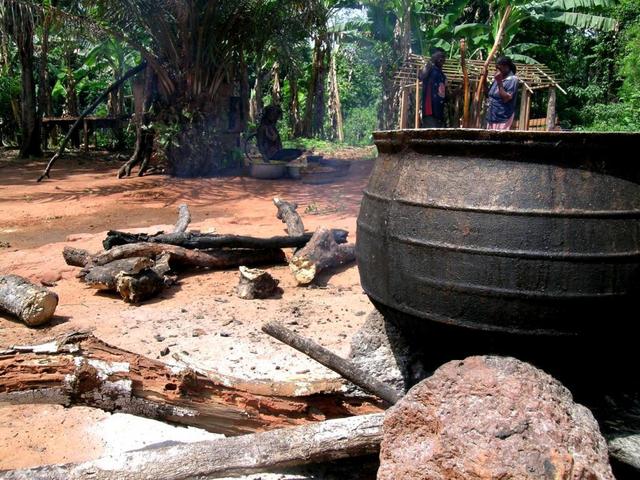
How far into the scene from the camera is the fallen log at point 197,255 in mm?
5297

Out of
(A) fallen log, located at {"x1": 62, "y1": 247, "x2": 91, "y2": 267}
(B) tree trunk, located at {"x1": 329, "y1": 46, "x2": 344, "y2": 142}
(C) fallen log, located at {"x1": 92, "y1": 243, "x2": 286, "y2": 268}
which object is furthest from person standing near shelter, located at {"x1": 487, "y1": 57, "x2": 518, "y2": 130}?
(B) tree trunk, located at {"x1": 329, "y1": 46, "x2": 344, "y2": 142}

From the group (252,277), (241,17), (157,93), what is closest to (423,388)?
(252,277)

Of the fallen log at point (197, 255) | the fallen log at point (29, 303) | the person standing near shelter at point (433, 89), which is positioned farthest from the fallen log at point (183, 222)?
the person standing near shelter at point (433, 89)

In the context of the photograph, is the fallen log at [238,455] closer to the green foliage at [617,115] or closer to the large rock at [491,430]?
the large rock at [491,430]

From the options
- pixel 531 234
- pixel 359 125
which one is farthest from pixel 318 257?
pixel 359 125

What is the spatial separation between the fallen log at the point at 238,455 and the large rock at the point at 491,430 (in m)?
0.22

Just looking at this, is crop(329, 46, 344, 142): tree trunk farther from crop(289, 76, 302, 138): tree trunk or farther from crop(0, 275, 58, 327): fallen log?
crop(0, 275, 58, 327): fallen log

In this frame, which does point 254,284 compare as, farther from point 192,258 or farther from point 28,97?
point 28,97

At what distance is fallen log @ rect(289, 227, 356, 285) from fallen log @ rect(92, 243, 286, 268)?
500 millimetres

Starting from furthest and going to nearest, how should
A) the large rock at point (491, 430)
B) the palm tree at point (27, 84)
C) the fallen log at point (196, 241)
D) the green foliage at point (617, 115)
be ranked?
1. the palm tree at point (27, 84)
2. the green foliage at point (617, 115)
3. the fallen log at point (196, 241)
4. the large rock at point (491, 430)

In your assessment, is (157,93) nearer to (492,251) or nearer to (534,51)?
(534,51)

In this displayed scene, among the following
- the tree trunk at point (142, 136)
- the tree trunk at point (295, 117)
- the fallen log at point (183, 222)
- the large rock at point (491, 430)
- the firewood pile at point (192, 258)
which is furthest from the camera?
the tree trunk at point (295, 117)

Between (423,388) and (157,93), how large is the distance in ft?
40.7

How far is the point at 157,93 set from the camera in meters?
13.0
